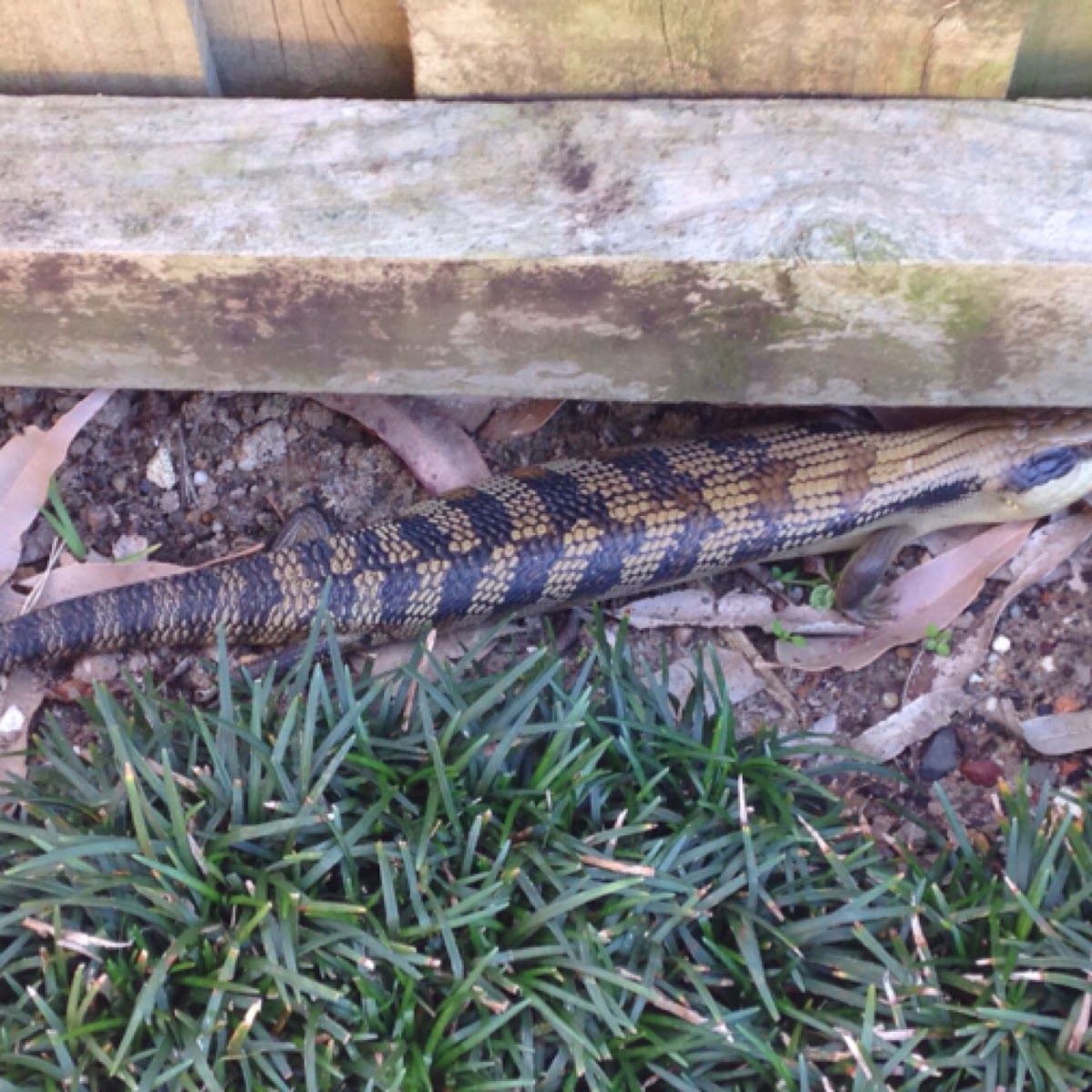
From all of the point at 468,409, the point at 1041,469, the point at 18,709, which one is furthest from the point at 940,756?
the point at 18,709

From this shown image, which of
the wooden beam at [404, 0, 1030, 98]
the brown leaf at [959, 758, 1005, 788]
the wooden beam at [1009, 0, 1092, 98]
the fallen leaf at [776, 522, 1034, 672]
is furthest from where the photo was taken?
the fallen leaf at [776, 522, 1034, 672]

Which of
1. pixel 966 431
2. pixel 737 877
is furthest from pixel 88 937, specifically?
pixel 966 431

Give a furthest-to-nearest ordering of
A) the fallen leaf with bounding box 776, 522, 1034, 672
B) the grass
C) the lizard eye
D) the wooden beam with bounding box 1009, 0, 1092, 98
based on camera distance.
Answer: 1. the lizard eye
2. the fallen leaf with bounding box 776, 522, 1034, 672
3. the wooden beam with bounding box 1009, 0, 1092, 98
4. the grass

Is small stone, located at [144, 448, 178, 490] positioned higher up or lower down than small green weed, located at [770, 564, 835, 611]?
higher up

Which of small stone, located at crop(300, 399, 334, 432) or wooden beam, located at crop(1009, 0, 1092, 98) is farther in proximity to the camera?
small stone, located at crop(300, 399, 334, 432)

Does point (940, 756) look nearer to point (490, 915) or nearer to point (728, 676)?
point (728, 676)

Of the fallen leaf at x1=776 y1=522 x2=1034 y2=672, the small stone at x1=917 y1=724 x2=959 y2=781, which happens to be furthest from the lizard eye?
the small stone at x1=917 y1=724 x2=959 y2=781

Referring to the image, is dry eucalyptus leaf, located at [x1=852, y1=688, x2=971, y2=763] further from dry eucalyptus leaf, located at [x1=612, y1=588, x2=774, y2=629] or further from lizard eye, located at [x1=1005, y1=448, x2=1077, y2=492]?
lizard eye, located at [x1=1005, y1=448, x2=1077, y2=492]

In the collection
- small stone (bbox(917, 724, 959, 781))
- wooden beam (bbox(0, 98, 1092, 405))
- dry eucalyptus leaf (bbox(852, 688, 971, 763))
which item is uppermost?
wooden beam (bbox(0, 98, 1092, 405))
